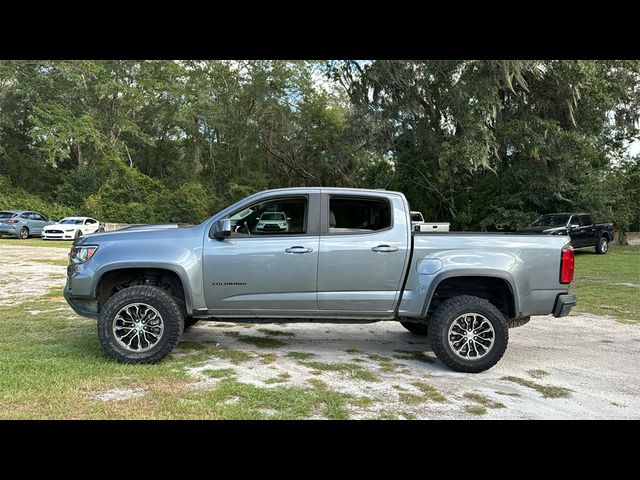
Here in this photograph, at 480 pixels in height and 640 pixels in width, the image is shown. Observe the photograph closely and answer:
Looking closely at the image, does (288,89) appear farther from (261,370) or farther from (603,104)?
(261,370)

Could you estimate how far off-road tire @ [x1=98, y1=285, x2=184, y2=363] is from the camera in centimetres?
462

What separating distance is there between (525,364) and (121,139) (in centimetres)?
3726

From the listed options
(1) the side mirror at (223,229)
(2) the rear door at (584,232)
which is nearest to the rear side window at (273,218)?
(1) the side mirror at (223,229)

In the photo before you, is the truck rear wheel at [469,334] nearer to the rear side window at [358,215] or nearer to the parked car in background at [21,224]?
the rear side window at [358,215]

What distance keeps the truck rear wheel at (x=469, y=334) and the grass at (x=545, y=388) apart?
0.88 ft

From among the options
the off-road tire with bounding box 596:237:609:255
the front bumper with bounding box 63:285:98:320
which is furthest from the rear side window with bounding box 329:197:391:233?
the off-road tire with bounding box 596:237:609:255

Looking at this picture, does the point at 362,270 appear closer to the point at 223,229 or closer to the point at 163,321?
the point at 223,229

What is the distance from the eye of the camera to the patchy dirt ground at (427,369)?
3787 millimetres

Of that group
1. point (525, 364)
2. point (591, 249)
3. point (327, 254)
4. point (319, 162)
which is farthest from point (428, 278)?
point (319, 162)

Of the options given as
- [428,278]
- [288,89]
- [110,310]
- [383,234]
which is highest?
[288,89]

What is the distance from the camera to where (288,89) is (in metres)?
32.0

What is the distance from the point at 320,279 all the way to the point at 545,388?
2358mm

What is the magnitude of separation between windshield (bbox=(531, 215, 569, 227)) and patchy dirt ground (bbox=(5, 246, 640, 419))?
11.1 meters

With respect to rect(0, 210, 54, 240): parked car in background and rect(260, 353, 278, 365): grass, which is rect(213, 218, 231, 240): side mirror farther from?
rect(0, 210, 54, 240): parked car in background
